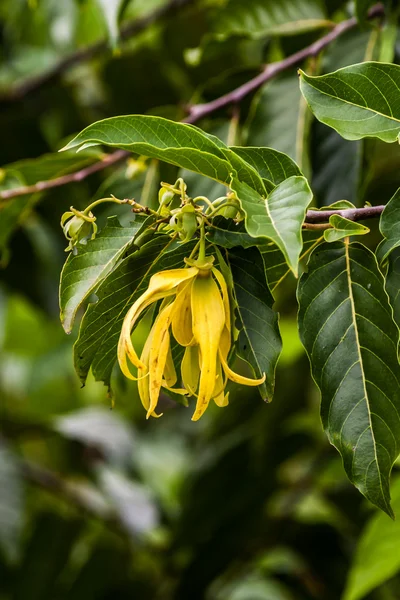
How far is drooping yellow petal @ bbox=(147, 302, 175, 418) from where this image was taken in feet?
1.45

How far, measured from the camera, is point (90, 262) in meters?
0.54

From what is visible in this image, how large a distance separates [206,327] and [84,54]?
1084 mm

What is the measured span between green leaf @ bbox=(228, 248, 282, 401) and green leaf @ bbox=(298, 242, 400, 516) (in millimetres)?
22

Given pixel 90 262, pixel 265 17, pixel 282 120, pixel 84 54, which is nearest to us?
pixel 90 262

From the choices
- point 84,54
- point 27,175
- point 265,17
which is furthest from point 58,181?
point 84,54

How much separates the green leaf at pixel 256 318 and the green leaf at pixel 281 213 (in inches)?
2.2

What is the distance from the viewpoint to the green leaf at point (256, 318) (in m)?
0.50

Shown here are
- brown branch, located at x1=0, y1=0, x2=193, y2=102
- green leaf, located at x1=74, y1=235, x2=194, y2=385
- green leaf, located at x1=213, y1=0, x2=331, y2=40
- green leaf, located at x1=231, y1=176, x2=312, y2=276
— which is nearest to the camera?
green leaf, located at x1=231, y1=176, x2=312, y2=276

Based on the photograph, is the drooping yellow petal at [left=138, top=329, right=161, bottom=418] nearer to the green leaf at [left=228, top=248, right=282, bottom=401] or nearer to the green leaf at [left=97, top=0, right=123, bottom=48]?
the green leaf at [left=228, top=248, right=282, bottom=401]

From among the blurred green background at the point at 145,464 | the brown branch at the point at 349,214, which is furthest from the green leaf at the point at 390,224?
the blurred green background at the point at 145,464

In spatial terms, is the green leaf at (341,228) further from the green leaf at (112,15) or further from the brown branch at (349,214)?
the green leaf at (112,15)

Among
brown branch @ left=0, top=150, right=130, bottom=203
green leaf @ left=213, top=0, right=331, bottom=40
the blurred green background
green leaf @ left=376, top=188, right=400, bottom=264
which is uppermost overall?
green leaf @ left=376, top=188, right=400, bottom=264

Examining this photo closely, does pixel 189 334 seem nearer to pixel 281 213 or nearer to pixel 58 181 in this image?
Answer: pixel 281 213

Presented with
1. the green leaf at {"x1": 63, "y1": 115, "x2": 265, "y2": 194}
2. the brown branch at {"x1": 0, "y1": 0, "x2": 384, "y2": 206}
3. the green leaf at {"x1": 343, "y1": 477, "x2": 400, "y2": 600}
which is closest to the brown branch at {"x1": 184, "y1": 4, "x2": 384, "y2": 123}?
the brown branch at {"x1": 0, "y1": 0, "x2": 384, "y2": 206}
